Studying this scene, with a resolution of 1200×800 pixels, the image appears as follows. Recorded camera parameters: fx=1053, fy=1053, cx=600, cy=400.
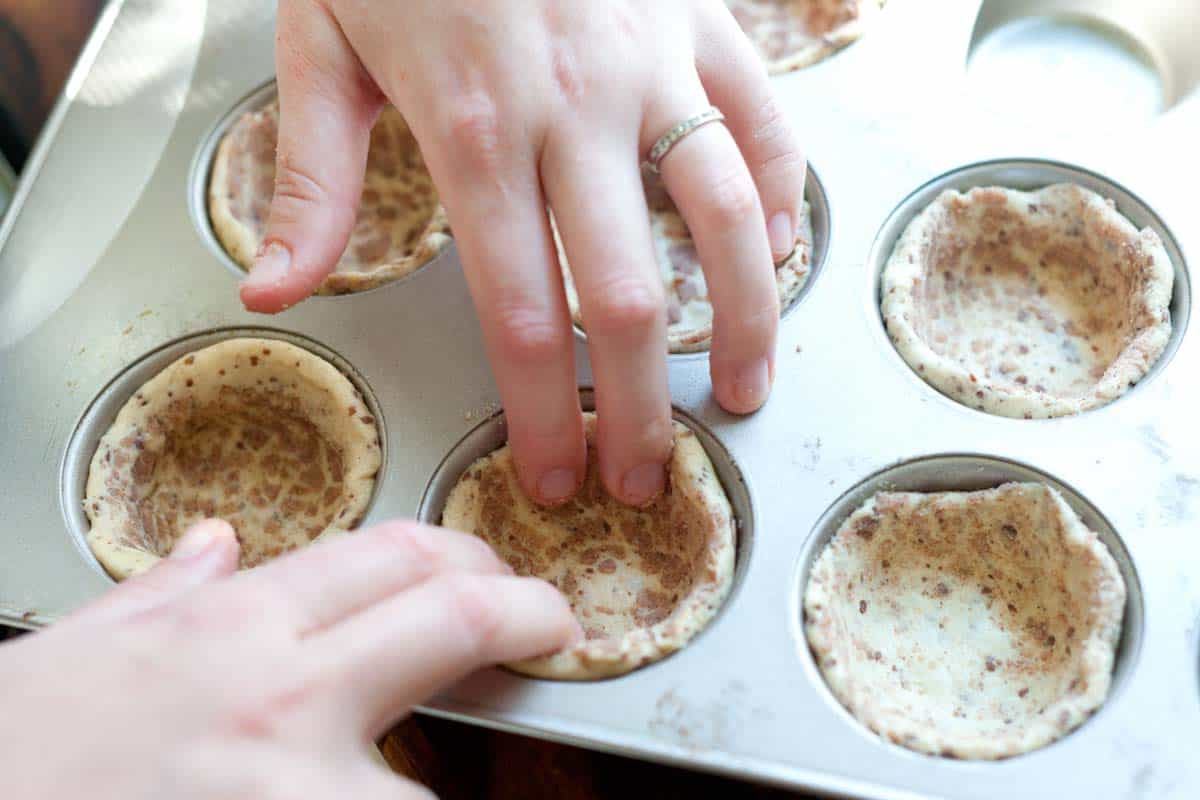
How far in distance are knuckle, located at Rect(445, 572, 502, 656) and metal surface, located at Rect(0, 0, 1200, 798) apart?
20 centimetres

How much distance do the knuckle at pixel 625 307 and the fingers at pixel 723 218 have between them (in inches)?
4.2

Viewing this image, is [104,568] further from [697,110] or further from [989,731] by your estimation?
[989,731]

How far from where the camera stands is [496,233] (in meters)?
1.23

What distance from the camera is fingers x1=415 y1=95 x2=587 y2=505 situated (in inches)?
48.3

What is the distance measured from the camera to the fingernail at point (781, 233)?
1.45 meters

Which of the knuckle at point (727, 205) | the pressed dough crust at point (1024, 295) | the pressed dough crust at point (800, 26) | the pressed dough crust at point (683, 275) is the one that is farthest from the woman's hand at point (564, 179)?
the pressed dough crust at point (800, 26)

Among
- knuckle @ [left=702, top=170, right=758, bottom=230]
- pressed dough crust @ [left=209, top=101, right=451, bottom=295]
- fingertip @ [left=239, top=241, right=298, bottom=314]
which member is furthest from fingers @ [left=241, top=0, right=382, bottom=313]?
knuckle @ [left=702, top=170, right=758, bottom=230]

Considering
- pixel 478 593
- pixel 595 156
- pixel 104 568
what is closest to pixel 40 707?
pixel 478 593

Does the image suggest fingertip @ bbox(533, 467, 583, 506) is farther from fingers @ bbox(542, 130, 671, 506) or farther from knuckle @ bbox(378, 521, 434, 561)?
knuckle @ bbox(378, 521, 434, 561)

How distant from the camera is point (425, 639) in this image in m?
1.02

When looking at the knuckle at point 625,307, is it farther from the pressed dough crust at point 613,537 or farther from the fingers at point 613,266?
the pressed dough crust at point 613,537

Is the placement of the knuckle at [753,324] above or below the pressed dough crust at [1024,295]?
above

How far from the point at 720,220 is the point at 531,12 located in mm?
356

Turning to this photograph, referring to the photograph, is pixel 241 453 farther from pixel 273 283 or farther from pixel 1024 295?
pixel 1024 295
